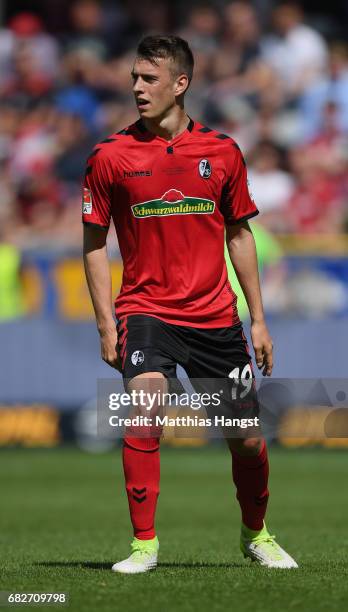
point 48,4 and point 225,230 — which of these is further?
point 48,4

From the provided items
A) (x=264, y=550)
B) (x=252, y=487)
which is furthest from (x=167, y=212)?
(x=264, y=550)

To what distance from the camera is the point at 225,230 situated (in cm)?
670

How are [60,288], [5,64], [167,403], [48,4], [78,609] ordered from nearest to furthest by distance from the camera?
1. [78,609]
2. [167,403]
3. [60,288]
4. [5,64]
5. [48,4]

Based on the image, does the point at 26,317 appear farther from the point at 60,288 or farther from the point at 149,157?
the point at 149,157

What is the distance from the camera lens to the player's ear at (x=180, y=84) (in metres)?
6.33

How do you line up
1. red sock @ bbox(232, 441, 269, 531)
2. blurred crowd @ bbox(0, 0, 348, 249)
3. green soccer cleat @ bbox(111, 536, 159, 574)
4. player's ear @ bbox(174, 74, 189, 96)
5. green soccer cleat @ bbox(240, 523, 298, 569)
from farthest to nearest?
blurred crowd @ bbox(0, 0, 348, 249)
red sock @ bbox(232, 441, 269, 531)
green soccer cleat @ bbox(240, 523, 298, 569)
player's ear @ bbox(174, 74, 189, 96)
green soccer cleat @ bbox(111, 536, 159, 574)

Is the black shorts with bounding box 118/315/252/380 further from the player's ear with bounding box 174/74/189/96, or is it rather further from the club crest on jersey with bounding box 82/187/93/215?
the player's ear with bounding box 174/74/189/96

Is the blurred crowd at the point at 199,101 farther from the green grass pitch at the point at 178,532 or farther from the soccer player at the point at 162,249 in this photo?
the soccer player at the point at 162,249

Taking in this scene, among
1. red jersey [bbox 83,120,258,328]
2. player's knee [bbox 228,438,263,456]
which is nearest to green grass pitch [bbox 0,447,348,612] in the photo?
player's knee [bbox 228,438,263,456]

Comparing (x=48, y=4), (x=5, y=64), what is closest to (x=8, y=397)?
(x=5, y=64)

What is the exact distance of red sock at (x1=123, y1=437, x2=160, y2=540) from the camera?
611cm

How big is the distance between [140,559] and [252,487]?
2.50 feet

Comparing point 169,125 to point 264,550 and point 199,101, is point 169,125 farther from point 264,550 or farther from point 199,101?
point 199,101

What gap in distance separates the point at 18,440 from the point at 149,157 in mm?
8751
